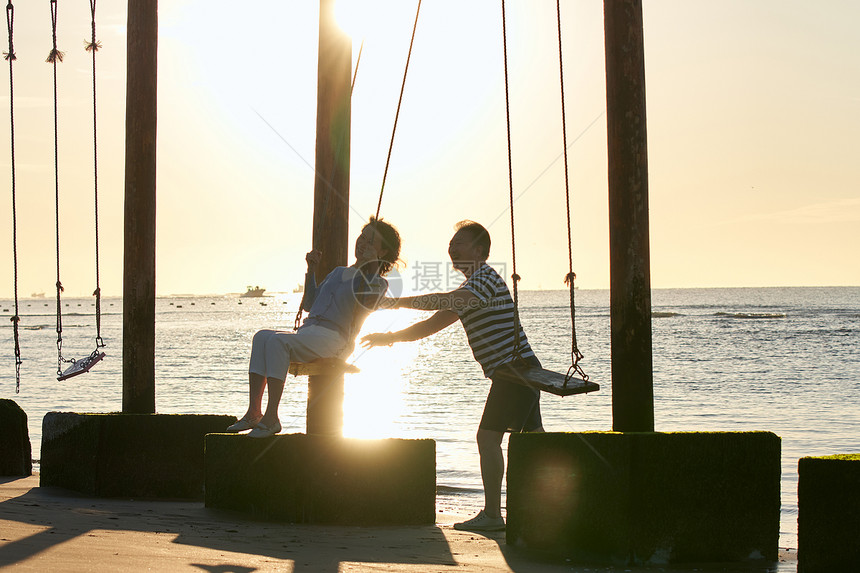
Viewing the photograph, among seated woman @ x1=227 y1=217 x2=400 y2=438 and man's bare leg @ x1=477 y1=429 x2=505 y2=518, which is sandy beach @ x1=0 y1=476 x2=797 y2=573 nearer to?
man's bare leg @ x1=477 y1=429 x2=505 y2=518

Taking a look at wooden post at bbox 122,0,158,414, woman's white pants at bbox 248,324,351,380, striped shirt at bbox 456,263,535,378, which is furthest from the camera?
wooden post at bbox 122,0,158,414

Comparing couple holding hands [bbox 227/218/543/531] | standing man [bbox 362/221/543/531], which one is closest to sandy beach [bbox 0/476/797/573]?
standing man [bbox 362/221/543/531]

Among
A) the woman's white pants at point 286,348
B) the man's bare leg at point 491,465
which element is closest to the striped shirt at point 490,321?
the man's bare leg at point 491,465

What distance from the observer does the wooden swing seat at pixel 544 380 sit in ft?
17.9

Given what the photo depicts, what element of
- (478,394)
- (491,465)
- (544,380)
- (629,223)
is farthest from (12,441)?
(478,394)

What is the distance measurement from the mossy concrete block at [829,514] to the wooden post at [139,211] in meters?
5.33

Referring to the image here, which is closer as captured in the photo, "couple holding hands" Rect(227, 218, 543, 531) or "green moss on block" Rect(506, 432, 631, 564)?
"green moss on block" Rect(506, 432, 631, 564)

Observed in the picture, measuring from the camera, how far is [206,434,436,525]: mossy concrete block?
21.4ft

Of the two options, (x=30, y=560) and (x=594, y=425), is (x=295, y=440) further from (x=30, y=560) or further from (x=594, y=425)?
(x=594, y=425)

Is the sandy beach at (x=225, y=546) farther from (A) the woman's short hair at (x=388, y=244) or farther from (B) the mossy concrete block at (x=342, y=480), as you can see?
(A) the woman's short hair at (x=388, y=244)

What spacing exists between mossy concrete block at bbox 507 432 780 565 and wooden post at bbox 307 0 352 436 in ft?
7.34

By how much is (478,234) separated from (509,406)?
117 cm

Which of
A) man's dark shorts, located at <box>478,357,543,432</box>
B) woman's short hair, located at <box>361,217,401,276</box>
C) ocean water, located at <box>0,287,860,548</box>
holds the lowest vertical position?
ocean water, located at <box>0,287,860,548</box>

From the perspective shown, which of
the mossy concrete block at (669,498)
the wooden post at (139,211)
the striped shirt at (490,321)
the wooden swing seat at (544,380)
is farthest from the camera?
the wooden post at (139,211)
